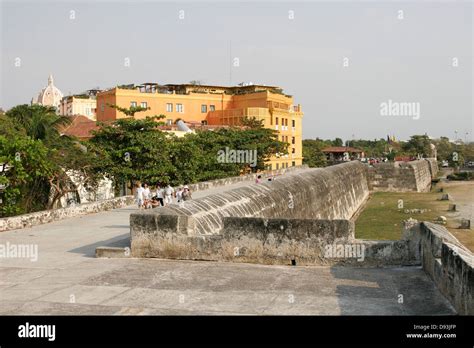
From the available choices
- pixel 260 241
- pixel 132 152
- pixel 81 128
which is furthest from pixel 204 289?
pixel 81 128

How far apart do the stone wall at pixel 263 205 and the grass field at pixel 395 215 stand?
1249mm

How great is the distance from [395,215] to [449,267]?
62.9ft

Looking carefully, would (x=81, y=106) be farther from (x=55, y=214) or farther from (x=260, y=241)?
(x=260, y=241)

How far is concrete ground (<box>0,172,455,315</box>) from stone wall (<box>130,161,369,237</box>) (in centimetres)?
59

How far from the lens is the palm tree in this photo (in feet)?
74.6

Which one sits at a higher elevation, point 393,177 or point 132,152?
point 132,152

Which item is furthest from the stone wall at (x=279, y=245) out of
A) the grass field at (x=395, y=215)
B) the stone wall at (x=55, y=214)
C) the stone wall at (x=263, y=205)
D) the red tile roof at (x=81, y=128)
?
the red tile roof at (x=81, y=128)

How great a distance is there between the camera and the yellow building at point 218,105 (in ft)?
167

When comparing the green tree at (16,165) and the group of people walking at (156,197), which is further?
the group of people walking at (156,197)

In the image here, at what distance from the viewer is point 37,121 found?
75.4 ft

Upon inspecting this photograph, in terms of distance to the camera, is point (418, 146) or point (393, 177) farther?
point (418, 146)

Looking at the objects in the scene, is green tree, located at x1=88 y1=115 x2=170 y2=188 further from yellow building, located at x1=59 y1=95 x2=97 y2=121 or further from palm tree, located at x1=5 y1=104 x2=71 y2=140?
yellow building, located at x1=59 y1=95 x2=97 y2=121

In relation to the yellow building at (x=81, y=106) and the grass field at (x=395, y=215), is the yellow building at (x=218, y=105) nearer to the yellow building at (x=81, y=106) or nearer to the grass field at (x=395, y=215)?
the yellow building at (x=81, y=106)
